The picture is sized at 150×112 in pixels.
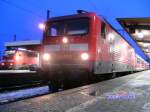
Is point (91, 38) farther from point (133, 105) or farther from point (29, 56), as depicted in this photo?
point (29, 56)

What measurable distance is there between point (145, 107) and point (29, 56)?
28.2 metres

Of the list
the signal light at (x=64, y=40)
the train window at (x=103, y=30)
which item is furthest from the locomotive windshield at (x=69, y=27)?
the train window at (x=103, y=30)

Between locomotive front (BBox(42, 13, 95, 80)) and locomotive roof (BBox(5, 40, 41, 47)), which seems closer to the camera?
locomotive front (BBox(42, 13, 95, 80))

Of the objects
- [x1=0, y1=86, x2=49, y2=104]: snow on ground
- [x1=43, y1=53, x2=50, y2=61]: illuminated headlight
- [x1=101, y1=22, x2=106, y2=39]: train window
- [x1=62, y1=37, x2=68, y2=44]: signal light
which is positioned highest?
[x1=101, y1=22, x2=106, y2=39]: train window

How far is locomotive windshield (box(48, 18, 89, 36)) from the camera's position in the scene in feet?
39.3

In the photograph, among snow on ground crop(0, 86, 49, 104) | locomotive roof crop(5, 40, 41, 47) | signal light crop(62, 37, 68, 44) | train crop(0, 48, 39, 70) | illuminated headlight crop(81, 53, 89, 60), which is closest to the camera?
snow on ground crop(0, 86, 49, 104)

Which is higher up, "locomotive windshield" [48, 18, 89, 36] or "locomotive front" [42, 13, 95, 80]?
"locomotive windshield" [48, 18, 89, 36]

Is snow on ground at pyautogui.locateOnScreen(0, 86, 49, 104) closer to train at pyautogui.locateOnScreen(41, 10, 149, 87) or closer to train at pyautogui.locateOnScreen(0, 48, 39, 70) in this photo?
train at pyautogui.locateOnScreen(41, 10, 149, 87)

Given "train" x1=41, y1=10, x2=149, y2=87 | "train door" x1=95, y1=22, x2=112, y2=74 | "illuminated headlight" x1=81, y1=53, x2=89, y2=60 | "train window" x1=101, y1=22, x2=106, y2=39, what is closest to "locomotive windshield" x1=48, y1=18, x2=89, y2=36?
"train" x1=41, y1=10, x2=149, y2=87

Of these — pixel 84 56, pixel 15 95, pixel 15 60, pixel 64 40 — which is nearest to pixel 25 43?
pixel 15 60

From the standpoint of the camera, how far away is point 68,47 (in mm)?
11836

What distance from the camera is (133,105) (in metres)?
5.84

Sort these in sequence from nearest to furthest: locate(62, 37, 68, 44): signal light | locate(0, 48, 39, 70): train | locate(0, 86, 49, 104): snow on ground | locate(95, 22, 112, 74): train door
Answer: locate(0, 86, 49, 104): snow on ground < locate(62, 37, 68, 44): signal light < locate(95, 22, 112, 74): train door < locate(0, 48, 39, 70): train

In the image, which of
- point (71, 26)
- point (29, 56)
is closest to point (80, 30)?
point (71, 26)
